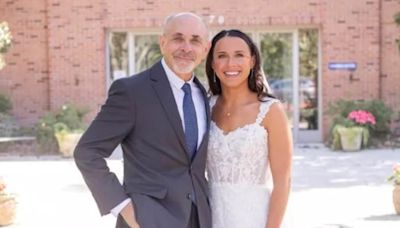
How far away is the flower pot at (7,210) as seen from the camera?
273 inches

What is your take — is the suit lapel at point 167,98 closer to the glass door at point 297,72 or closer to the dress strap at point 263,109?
the dress strap at point 263,109

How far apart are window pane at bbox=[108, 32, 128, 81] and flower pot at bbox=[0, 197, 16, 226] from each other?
876cm

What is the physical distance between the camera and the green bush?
1353 cm

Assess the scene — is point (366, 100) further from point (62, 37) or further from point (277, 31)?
point (62, 37)

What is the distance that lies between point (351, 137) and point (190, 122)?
1080 cm

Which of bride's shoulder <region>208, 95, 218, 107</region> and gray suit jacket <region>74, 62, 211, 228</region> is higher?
bride's shoulder <region>208, 95, 218, 107</region>

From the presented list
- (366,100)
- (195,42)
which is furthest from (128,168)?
(366,100)

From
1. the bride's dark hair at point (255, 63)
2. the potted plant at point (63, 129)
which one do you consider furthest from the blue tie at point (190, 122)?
the potted plant at point (63, 129)

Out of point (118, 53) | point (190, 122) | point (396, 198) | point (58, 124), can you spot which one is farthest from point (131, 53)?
point (190, 122)

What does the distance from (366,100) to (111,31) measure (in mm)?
5940

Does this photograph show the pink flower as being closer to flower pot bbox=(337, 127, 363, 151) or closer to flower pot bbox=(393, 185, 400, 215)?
flower pot bbox=(337, 127, 363, 151)

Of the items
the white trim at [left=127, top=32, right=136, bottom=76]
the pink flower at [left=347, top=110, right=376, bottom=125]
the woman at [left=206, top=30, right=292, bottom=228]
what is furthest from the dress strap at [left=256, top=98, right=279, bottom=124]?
the white trim at [left=127, top=32, right=136, bottom=76]

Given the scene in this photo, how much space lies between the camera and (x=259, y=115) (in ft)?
10.1

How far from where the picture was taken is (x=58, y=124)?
528 inches
